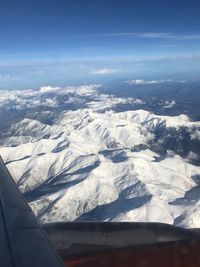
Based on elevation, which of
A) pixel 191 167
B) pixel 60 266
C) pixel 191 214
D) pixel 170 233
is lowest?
pixel 191 167

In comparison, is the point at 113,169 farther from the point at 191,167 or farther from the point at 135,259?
the point at 135,259

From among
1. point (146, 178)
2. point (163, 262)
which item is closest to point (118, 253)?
point (163, 262)

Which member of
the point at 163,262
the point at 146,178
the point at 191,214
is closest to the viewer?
the point at 163,262

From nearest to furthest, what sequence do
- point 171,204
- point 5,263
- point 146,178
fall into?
1. point 5,263
2. point 171,204
3. point 146,178

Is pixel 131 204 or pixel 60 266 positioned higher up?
pixel 60 266

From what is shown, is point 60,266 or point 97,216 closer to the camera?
point 60,266

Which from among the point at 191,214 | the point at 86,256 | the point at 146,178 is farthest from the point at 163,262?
the point at 146,178
